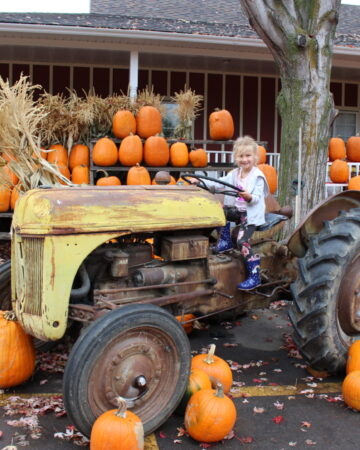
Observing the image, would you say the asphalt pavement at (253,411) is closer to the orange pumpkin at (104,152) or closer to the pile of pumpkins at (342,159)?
the orange pumpkin at (104,152)

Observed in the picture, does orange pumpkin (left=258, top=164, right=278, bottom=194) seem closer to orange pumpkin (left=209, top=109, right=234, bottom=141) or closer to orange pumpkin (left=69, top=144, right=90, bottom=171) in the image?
orange pumpkin (left=209, top=109, right=234, bottom=141)

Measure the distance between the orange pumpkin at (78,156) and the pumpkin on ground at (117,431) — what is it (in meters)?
6.37

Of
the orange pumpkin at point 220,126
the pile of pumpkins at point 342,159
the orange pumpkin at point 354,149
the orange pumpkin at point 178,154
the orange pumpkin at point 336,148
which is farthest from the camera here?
the orange pumpkin at point 354,149

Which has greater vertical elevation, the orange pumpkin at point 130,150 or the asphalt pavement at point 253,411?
the orange pumpkin at point 130,150

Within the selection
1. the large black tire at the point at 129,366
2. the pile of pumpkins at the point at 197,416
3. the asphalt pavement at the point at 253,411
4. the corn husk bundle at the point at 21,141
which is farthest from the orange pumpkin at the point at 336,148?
the large black tire at the point at 129,366

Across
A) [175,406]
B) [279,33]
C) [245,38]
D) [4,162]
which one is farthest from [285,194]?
[245,38]

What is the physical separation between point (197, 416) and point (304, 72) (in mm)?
4787

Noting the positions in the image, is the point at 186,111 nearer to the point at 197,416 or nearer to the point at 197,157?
the point at 197,157

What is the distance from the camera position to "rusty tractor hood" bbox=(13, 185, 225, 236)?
3.04 m

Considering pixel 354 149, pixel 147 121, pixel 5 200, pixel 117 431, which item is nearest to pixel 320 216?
pixel 117 431

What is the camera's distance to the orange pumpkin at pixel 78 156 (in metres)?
8.62

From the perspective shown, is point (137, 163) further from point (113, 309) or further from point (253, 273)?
point (113, 309)

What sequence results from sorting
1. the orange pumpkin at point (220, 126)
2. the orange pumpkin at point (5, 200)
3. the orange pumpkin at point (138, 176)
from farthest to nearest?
1. the orange pumpkin at point (220, 126)
2. the orange pumpkin at point (138, 176)
3. the orange pumpkin at point (5, 200)

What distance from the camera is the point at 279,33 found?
251 inches
